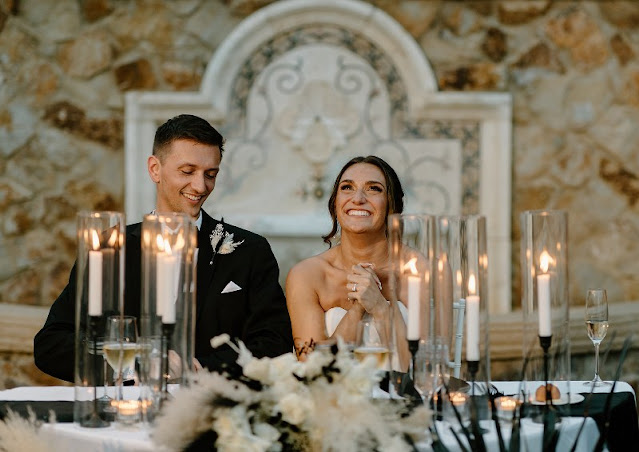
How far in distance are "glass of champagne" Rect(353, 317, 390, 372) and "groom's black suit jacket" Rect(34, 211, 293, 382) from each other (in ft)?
2.86

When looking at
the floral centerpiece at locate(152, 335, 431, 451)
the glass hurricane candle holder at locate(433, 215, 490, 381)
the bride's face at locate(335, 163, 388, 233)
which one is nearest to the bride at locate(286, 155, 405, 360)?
the bride's face at locate(335, 163, 388, 233)

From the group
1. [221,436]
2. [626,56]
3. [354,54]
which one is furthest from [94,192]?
[221,436]

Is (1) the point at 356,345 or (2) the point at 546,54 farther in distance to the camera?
(2) the point at 546,54

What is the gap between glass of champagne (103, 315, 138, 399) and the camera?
7.53 feet

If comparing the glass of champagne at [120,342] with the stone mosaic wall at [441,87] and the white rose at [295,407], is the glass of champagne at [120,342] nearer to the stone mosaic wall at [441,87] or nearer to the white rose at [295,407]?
the white rose at [295,407]

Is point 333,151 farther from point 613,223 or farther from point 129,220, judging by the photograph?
point 613,223

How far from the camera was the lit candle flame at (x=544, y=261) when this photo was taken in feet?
7.91

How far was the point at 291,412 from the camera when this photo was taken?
196cm

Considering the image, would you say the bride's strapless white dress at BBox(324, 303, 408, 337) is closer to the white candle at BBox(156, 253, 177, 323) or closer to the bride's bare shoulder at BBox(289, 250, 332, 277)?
the bride's bare shoulder at BBox(289, 250, 332, 277)

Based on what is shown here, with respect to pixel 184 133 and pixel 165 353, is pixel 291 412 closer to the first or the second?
pixel 165 353

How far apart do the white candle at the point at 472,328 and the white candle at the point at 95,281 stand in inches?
34.6

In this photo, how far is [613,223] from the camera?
19.9 ft

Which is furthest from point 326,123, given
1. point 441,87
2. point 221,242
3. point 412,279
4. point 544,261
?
point 412,279

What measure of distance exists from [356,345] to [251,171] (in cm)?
384
